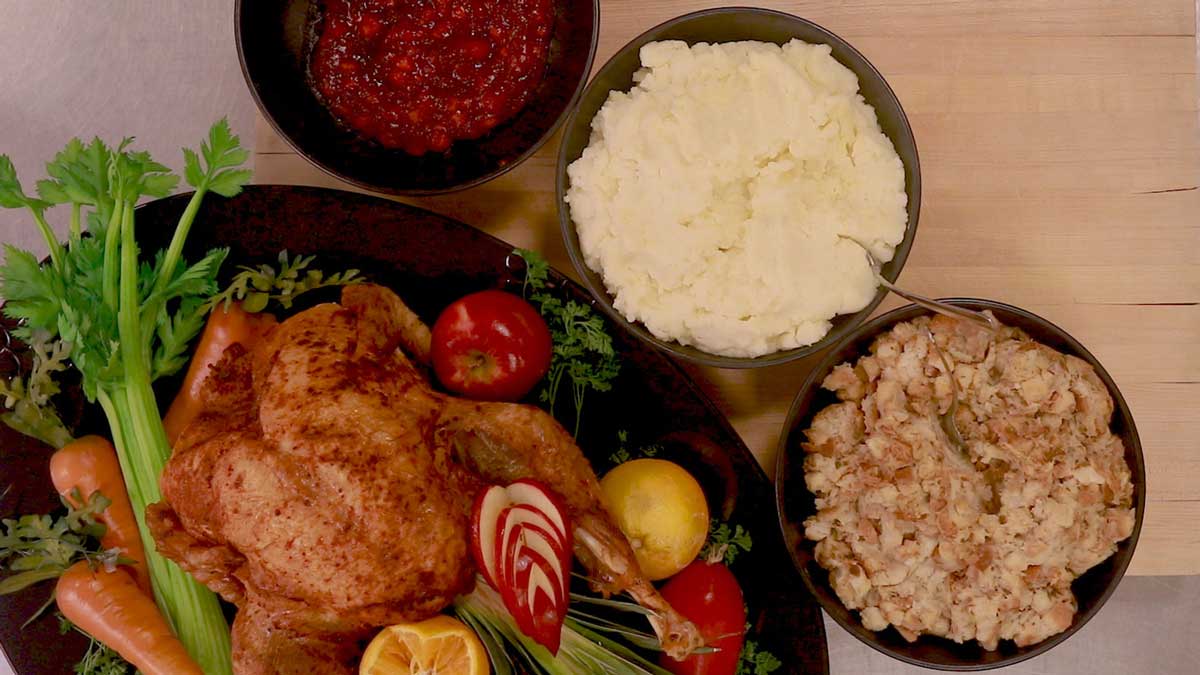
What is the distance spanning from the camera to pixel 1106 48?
2.53 m

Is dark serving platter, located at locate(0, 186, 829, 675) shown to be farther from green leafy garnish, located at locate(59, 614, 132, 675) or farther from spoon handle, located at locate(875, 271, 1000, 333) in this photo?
spoon handle, located at locate(875, 271, 1000, 333)

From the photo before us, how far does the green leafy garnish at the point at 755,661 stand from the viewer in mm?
2369

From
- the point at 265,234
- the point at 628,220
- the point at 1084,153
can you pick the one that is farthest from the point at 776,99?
the point at 265,234

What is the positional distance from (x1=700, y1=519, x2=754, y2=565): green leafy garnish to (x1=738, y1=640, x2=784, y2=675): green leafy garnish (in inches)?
8.7

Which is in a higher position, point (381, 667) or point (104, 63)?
point (104, 63)

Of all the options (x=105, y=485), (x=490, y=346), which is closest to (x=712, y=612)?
(x=490, y=346)

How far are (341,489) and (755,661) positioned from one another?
45.2 inches

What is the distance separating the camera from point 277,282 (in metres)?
2.36

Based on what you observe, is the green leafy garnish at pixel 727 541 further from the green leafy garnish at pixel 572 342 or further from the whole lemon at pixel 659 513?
the green leafy garnish at pixel 572 342

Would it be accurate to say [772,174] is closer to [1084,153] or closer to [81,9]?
[1084,153]

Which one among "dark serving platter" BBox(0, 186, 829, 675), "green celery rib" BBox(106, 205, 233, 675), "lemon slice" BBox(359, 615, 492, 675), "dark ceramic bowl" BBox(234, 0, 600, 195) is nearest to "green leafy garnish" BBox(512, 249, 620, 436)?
"dark serving platter" BBox(0, 186, 829, 675)

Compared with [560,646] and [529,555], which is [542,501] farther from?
[560,646]

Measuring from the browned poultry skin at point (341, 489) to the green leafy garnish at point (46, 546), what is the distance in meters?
0.27

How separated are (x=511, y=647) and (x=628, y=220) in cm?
111
